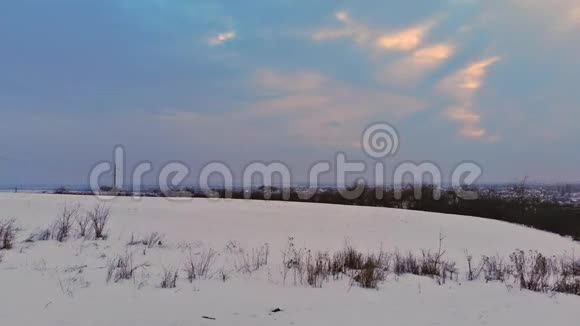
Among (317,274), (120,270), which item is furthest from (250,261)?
(120,270)

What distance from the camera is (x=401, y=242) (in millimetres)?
15898

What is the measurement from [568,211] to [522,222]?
3493mm

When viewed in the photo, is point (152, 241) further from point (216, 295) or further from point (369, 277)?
point (369, 277)

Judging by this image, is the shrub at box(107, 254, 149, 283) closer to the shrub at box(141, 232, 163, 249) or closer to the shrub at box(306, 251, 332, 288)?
the shrub at box(141, 232, 163, 249)

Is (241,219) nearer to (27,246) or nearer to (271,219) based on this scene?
(271,219)

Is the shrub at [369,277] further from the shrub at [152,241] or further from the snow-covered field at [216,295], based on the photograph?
the shrub at [152,241]

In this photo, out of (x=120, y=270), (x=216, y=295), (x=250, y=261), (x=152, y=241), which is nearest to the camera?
(x=216, y=295)

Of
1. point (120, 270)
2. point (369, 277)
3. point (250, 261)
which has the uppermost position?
point (120, 270)

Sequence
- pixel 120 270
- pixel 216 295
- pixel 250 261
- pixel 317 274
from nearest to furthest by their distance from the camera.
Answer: pixel 216 295
pixel 120 270
pixel 317 274
pixel 250 261

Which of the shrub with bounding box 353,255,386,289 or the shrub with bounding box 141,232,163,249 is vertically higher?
the shrub with bounding box 141,232,163,249

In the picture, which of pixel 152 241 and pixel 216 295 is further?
pixel 152 241

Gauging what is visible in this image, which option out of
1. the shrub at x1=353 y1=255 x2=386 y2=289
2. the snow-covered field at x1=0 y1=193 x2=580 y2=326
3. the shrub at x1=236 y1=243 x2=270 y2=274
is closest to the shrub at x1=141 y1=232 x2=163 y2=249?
the snow-covered field at x1=0 y1=193 x2=580 y2=326

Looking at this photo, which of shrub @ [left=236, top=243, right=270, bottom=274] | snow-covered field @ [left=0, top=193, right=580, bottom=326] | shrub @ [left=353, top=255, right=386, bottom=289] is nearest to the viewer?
snow-covered field @ [left=0, top=193, right=580, bottom=326]

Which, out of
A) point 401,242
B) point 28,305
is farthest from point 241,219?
point 28,305
